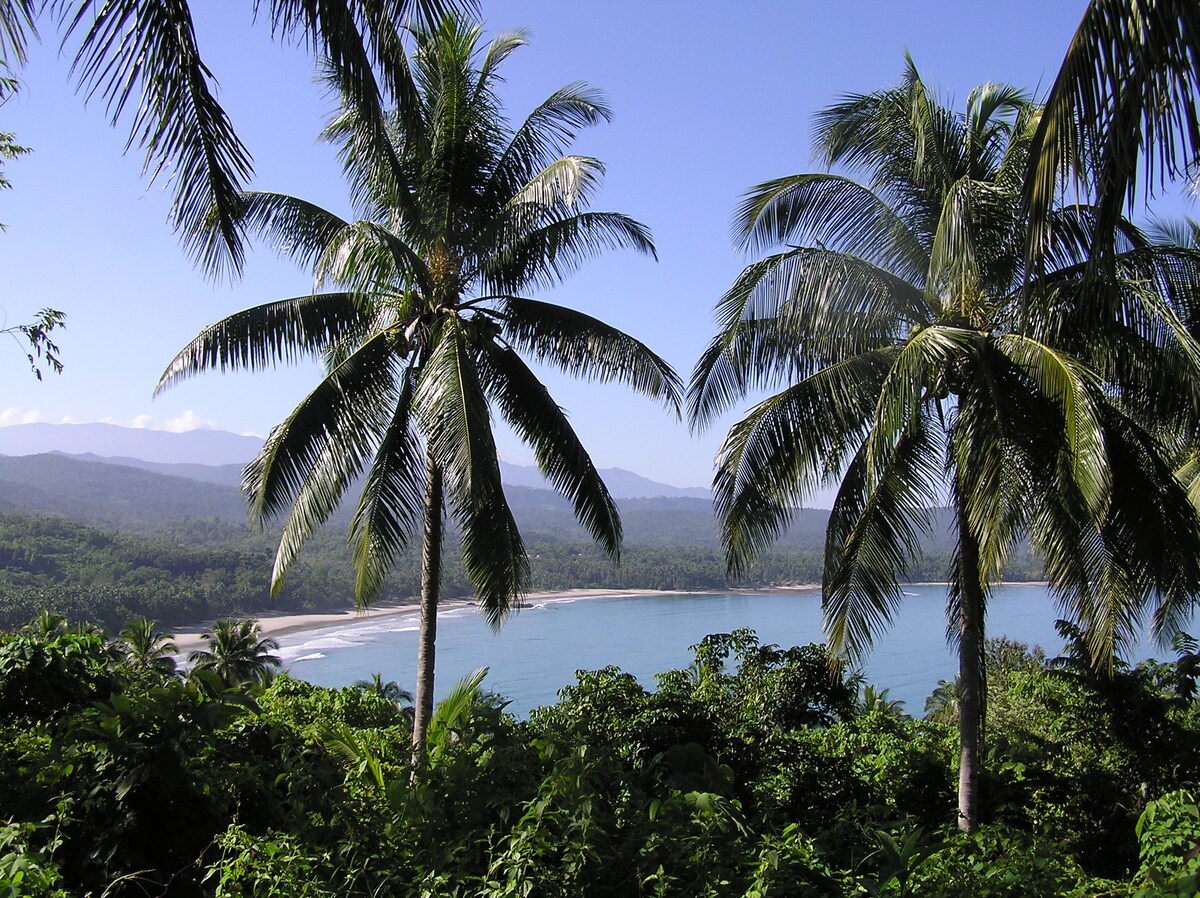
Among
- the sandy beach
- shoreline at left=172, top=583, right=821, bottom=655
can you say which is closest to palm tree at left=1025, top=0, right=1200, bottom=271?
the sandy beach

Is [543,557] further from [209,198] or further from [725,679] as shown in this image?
[209,198]

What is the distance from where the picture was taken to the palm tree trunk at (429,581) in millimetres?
8273

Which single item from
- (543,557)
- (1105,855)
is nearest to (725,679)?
(1105,855)

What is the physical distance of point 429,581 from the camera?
845 cm

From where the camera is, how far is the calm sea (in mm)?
54125

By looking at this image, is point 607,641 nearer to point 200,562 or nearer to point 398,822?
point 200,562

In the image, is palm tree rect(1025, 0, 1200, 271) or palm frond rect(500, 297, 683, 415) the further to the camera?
palm frond rect(500, 297, 683, 415)

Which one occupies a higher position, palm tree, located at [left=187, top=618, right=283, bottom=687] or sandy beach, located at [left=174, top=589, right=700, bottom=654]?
palm tree, located at [left=187, top=618, right=283, bottom=687]

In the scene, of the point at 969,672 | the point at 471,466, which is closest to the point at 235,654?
the point at 471,466

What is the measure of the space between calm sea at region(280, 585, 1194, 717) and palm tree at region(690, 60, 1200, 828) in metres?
33.5

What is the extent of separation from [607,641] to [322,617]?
71.2ft

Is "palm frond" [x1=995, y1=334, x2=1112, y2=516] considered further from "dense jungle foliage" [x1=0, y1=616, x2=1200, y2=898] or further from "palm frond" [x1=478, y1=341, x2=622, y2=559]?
"palm frond" [x1=478, y1=341, x2=622, y2=559]

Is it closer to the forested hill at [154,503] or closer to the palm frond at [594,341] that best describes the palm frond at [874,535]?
the palm frond at [594,341]

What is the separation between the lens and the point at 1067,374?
6.12 meters
